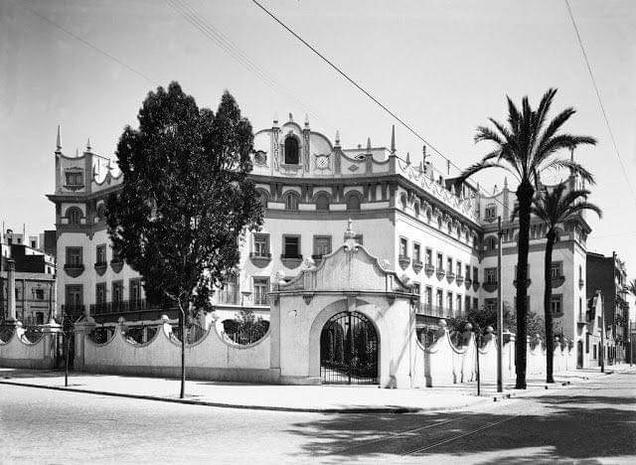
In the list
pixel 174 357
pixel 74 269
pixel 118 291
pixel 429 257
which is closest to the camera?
pixel 174 357

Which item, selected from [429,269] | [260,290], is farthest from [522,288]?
[429,269]

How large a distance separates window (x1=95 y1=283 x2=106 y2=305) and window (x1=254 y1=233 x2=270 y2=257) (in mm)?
12855

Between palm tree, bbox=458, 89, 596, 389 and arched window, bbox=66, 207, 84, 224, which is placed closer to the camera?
palm tree, bbox=458, 89, 596, 389

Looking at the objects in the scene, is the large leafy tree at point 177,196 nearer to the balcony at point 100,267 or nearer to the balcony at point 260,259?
the balcony at point 260,259

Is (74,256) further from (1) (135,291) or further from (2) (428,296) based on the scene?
(2) (428,296)

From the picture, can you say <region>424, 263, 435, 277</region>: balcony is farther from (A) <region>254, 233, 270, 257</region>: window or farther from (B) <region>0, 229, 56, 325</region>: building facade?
(B) <region>0, 229, 56, 325</region>: building facade

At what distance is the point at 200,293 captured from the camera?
3466cm

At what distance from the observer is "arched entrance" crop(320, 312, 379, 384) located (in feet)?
90.4

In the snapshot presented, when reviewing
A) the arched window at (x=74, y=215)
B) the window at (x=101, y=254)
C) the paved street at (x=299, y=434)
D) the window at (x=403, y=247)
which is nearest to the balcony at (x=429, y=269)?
the window at (x=403, y=247)

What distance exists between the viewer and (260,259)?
51.4 meters

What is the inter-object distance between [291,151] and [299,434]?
39062mm

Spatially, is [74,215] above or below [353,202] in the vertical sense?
below

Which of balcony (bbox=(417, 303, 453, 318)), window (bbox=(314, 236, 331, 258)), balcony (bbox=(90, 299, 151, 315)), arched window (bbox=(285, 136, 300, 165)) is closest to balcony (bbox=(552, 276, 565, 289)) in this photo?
balcony (bbox=(417, 303, 453, 318))

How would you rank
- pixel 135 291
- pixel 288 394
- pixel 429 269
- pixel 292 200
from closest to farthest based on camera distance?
pixel 288 394 → pixel 292 200 → pixel 135 291 → pixel 429 269
